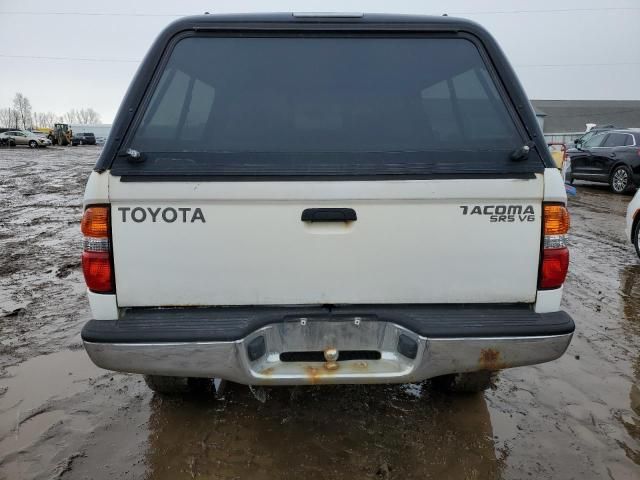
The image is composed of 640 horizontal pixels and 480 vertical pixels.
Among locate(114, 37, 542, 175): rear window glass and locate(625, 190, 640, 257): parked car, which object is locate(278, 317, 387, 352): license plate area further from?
locate(625, 190, 640, 257): parked car

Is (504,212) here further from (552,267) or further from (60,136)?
(60,136)

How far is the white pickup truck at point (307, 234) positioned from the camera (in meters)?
2.09

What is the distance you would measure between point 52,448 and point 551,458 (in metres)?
2.61

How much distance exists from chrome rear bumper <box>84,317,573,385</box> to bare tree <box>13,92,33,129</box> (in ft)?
399

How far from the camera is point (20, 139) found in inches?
1681

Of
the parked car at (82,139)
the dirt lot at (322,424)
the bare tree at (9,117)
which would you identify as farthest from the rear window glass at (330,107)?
the bare tree at (9,117)

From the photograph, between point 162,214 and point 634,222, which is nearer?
point 162,214

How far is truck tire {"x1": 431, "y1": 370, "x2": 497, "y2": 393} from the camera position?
2.80m

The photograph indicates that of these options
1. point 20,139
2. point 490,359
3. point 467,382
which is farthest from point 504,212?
point 20,139

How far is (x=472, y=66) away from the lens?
2414mm

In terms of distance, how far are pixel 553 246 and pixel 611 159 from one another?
41.1 feet

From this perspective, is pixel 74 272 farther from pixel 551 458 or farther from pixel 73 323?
pixel 551 458

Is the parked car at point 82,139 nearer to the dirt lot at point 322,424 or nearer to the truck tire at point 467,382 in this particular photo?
the dirt lot at point 322,424

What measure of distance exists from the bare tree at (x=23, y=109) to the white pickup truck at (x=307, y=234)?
121 m
